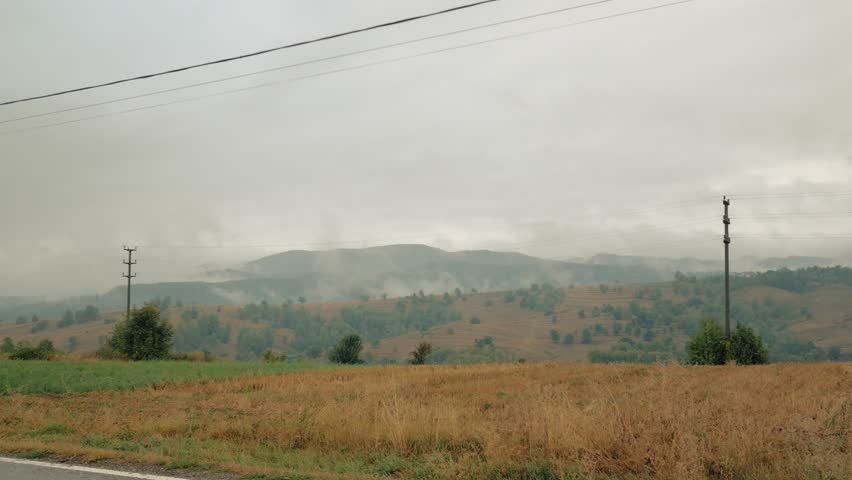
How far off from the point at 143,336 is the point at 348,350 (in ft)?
94.7

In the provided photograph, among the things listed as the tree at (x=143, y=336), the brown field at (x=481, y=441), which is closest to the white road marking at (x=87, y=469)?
the brown field at (x=481, y=441)

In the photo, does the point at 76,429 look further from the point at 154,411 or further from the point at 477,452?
the point at 477,452

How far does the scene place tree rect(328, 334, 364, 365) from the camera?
293ft

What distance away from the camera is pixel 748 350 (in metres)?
55.3

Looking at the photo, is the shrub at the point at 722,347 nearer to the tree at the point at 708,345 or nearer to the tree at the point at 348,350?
the tree at the point at 708,345

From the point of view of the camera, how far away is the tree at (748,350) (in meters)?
54.8

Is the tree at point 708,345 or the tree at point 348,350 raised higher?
the tree at point 708,345

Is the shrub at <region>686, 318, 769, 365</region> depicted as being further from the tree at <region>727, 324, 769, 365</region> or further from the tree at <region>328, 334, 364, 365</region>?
the tree at <region>328, 334, 364, 365</region>

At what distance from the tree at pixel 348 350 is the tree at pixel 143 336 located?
950 inches

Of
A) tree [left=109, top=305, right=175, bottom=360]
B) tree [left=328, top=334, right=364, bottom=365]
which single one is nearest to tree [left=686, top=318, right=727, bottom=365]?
tree [left=328, top=334, right=364, bottom=365]

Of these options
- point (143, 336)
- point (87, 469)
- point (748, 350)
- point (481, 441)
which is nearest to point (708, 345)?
point (748, 350)

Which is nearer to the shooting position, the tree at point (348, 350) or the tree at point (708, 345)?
the tree at point (708, 345)

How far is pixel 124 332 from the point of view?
7625cm

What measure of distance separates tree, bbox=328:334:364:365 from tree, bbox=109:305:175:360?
24121 millimetres
